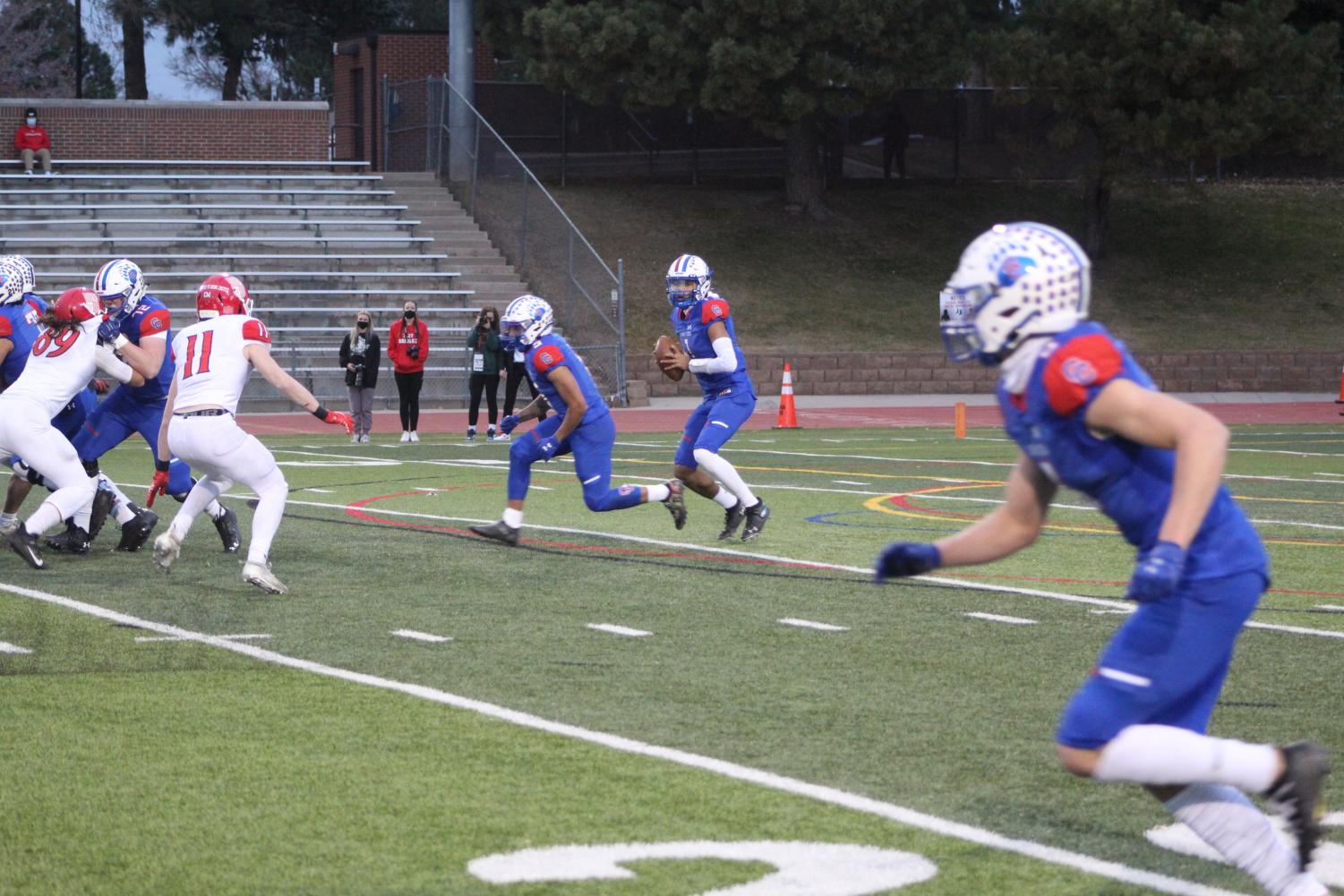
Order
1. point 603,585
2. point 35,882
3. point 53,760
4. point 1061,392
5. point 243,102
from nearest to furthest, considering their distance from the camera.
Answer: point 1061,392 → point 35,882 → point 53,760 → point 603,585 → point 243,102

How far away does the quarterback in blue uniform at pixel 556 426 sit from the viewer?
1203 centimetres

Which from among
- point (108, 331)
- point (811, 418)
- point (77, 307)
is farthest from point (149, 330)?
point (811, 418)

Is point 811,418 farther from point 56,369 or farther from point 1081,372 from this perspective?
point 1081,372

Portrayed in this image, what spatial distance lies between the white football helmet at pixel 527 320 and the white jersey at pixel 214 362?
6.80ft

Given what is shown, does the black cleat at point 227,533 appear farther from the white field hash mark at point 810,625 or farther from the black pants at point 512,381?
the black pants at point 512,381

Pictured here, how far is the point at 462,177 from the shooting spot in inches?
1453

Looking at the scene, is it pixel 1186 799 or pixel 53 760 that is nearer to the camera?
pixel 1186 799

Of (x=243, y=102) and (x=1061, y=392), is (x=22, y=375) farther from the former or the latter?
(x=243, y=102)

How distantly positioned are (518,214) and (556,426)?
22.0 metres

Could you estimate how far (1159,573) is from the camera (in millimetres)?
4156

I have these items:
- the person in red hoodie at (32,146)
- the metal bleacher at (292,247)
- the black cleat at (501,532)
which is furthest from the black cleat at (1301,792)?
the person in red hoodie at (32,146)

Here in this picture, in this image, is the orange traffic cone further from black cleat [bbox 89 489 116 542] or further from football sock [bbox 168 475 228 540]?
football sock [bbox 168 475 228 540]

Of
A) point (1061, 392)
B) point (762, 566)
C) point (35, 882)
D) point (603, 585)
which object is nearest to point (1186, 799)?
point (1061, 392)

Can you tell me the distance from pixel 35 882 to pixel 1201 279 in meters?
36.4
